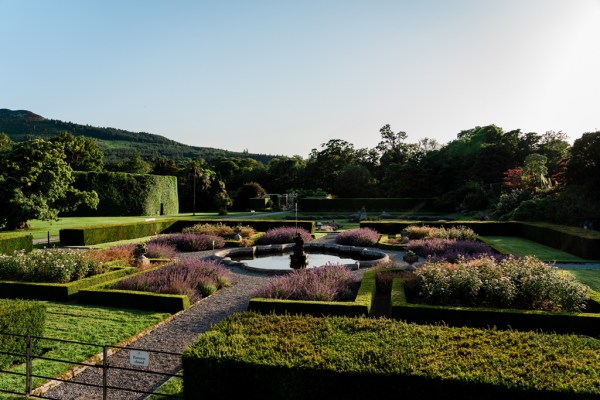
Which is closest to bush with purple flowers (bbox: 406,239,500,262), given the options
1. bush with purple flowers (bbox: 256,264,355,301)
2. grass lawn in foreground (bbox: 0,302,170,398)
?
bush with purple flowers (bbox: 256,264,355,301)

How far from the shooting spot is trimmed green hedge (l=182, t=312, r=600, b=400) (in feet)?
12.9

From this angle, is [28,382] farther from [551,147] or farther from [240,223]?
[551,147]

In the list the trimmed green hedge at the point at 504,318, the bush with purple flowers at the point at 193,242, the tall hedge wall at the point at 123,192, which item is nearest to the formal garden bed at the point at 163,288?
the trimmed green hedge at the point at 504,318

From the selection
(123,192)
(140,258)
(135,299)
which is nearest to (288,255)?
(140,258)

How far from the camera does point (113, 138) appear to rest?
130 m

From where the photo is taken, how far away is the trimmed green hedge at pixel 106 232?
18125 millimetres

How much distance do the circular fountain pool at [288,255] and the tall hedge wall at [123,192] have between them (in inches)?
942

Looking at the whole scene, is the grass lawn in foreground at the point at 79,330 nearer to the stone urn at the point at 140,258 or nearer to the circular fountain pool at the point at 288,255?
the stone urn at the point at 140,258

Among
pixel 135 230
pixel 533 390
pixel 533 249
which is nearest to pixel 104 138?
pixel 135 230

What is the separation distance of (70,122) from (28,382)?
141 metres

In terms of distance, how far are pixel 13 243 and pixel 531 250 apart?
64.6ft

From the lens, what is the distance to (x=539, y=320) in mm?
6648

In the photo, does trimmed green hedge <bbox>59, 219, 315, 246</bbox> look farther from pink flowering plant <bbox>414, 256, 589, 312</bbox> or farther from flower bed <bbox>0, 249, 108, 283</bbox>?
pink flowering plant <bbox>414, 256, 589, 312</bbox>

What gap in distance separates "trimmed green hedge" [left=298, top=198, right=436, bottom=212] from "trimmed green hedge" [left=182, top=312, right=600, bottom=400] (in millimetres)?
40309
